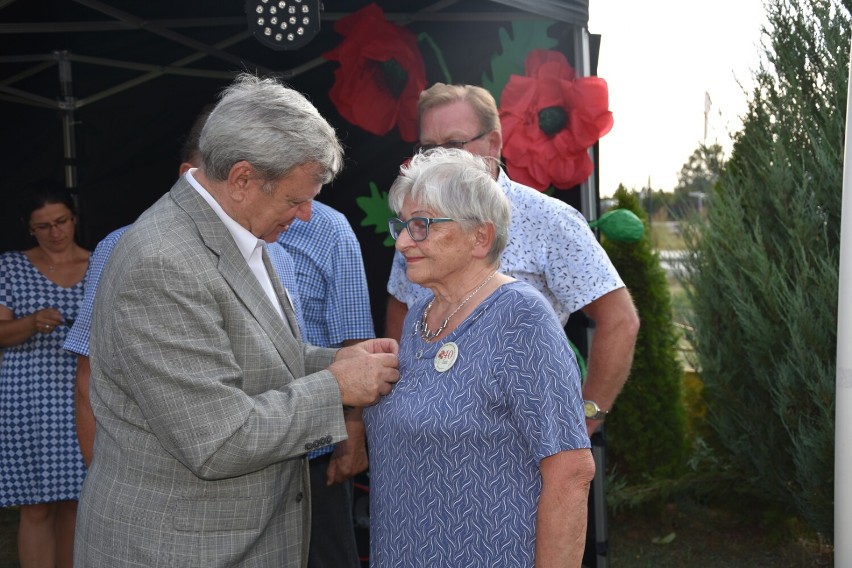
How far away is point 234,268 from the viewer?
1.80 meters

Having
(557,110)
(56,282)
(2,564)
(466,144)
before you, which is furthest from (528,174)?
(2,564)

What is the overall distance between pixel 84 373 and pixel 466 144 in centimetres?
141

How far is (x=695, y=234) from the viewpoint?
462 cm

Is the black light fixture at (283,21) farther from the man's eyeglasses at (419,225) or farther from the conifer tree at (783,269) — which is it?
the conifer tree at (783,269)

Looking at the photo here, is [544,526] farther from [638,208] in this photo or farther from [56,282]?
[638,208]

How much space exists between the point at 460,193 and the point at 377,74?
1.98 metres

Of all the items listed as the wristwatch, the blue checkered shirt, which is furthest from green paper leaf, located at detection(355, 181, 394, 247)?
the wristwatch

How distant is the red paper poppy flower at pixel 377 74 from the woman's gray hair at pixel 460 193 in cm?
182

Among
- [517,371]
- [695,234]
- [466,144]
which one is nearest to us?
[517,371]

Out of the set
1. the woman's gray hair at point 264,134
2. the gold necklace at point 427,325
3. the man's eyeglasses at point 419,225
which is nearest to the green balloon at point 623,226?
the gold necklace at point 427,325

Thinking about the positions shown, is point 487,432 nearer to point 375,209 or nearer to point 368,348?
point 368,348

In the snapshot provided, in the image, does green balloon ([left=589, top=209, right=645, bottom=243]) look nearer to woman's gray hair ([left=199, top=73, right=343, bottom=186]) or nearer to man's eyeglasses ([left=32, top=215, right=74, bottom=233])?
woman's gray hair ([left=199, top=73, right=343, bottom=186])

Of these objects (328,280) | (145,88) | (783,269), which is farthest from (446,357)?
(145,88)

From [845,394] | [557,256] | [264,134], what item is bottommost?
[845,394]
